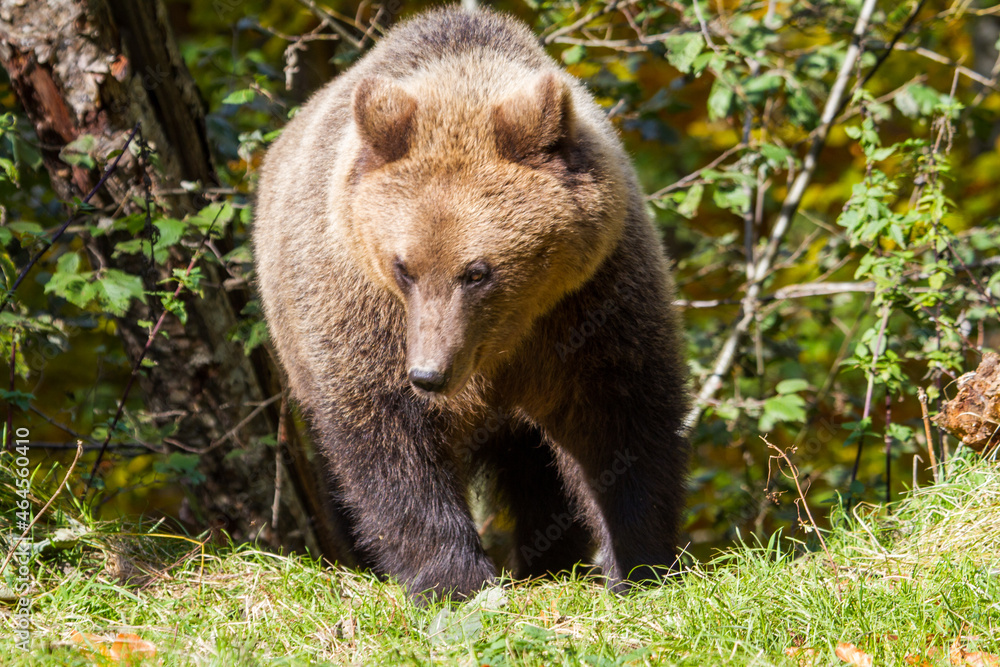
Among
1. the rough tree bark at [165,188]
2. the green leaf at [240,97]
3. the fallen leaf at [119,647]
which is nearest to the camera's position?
the fallen leaf at [119,647]

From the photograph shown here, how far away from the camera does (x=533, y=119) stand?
3.50 metres

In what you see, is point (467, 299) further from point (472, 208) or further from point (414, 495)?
point (414, 495)

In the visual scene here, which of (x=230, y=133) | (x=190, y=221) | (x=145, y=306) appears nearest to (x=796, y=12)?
(x=230, y=133)

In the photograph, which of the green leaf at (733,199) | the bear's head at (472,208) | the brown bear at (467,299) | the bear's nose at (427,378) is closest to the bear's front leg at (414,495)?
the brown bear at (467,299)

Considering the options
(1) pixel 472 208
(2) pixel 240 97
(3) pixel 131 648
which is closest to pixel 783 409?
(1) pixel 472 208

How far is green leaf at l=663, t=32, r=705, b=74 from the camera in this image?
5.48m

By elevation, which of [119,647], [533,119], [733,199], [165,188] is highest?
[533,119]

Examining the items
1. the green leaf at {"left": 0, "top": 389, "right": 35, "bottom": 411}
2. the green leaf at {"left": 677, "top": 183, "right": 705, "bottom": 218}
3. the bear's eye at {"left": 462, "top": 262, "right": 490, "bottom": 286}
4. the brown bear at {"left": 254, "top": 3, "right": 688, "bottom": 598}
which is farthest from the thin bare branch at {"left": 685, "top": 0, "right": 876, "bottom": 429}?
the green leaf at {"left": 0, "top": 389, "right": 35, "bottom": 411}

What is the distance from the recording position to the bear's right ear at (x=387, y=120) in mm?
3561

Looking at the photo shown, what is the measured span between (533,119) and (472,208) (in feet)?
1.46

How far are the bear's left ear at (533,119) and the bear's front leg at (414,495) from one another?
3.96 ft

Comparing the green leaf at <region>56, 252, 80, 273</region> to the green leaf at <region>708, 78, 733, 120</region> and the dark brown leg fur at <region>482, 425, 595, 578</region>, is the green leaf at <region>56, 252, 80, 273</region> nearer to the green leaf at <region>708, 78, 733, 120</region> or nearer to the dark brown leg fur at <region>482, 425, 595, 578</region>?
the dark brown leg fur at <region>482, 425, 595, 578</region>

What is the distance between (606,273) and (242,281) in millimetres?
2613

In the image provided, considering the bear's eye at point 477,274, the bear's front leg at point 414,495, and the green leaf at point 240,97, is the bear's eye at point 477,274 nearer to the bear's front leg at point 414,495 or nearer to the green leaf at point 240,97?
the bear's front leg at point 414,495
